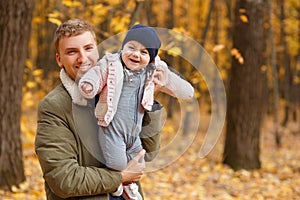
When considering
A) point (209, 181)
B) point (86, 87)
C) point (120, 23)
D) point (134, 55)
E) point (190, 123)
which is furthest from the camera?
point (209, 181)

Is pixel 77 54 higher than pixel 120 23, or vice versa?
pixel 120 23

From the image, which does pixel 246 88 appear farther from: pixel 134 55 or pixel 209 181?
pixel 134 55

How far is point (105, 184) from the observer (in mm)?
2166

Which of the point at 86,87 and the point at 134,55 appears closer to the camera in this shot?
the point at 86,87

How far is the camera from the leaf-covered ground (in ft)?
22.0

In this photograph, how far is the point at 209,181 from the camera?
784cm

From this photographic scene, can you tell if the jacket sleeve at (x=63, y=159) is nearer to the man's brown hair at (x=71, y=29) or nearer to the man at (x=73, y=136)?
the man at (x=73, y=136)

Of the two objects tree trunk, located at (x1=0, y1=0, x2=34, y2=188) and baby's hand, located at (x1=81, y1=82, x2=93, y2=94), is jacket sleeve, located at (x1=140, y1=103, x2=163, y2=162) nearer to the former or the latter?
baby's hand, located at (x1=81, y1=82, x2=93, y2=94)

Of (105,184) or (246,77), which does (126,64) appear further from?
(246,77)

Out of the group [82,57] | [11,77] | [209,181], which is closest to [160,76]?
[82,57]

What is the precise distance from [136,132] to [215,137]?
471 mm

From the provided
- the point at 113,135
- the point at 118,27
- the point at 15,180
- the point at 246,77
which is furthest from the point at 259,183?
the point at 113,135

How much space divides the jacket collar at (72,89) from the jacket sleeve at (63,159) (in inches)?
2.6

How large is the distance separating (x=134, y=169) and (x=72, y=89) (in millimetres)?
473
